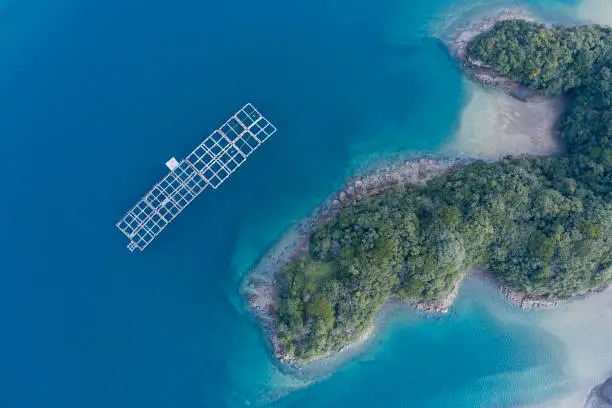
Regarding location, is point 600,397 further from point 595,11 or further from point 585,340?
point 595,11

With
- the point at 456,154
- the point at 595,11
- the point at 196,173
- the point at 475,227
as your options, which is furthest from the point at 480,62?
the point at 196,173

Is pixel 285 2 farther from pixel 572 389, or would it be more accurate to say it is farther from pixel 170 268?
pixel 572 389

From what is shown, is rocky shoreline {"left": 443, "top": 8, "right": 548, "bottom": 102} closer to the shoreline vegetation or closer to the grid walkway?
the shoreline vegetation

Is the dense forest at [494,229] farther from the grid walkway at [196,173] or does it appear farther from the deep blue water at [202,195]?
the grid walkway at [196,173]

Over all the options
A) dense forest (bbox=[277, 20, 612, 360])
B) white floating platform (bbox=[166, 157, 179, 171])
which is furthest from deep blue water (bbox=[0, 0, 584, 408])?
dense forest (bbox=[277, 20, 612, 360])

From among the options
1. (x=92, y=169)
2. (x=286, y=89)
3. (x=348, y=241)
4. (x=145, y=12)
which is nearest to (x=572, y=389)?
(x=348, y=241)
